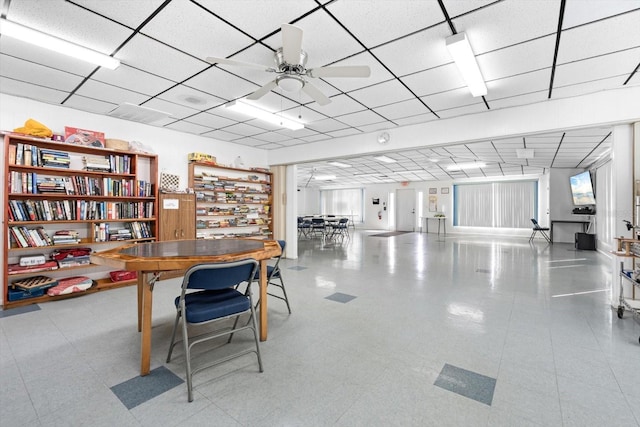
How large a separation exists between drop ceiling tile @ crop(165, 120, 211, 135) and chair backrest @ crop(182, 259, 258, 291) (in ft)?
12.7

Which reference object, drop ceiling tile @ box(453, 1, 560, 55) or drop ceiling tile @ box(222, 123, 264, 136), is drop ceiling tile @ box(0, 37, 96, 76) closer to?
drop ceiling tile @ box(222, 123, 264, 136)

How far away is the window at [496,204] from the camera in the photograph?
457 inches

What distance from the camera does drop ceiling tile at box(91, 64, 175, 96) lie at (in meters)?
3.13

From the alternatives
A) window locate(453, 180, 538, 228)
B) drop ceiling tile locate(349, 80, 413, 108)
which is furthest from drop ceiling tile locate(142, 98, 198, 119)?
window locate(453, 180, 538, 228)

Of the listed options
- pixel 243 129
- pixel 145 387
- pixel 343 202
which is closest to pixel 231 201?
pixel 243 129

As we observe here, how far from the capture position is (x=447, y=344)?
249cm

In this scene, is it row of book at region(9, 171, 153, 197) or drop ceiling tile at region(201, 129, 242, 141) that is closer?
row of book at region(9, 171, 153, 197)

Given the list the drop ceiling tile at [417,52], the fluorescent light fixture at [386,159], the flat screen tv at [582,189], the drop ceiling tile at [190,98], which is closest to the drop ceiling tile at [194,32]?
the drop ceiling tile at [190,98]

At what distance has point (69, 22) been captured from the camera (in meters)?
2.32

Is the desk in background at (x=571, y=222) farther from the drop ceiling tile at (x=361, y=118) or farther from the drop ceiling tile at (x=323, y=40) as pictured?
the drop ceiling tile at (x=323, y=40)

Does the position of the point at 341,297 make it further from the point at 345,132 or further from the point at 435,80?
the point at 345,132

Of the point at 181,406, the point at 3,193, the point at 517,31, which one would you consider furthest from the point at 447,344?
the point at 3,193

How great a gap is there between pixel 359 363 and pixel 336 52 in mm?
2752

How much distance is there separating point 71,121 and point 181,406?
15.1ft
